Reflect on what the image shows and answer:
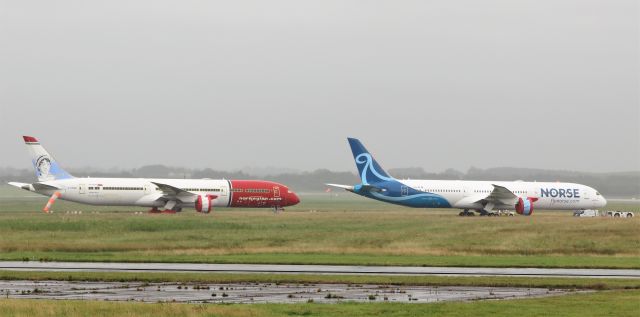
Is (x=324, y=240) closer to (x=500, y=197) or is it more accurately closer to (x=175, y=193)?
(x=175, y=193)

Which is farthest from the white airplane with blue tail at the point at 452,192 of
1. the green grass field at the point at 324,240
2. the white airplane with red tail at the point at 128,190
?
the white airplane with red tail at the point at 128,190

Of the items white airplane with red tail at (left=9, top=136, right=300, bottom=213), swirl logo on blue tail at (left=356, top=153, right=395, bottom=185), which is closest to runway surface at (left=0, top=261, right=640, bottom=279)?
white airplane with red tail at (left=9, top=136, right=300, bottom=213)

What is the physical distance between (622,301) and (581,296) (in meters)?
1.59

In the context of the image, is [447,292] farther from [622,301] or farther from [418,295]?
[622,301]

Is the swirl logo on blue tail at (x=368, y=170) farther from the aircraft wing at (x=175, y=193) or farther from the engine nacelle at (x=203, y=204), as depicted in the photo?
the aircraft wing at (x=175, y=193)

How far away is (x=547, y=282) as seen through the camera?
35.2 meters

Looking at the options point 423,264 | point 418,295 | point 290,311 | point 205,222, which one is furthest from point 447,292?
point 205,222

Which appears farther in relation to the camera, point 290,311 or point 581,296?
point 581,296

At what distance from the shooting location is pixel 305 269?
133ft

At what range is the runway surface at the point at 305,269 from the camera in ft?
128

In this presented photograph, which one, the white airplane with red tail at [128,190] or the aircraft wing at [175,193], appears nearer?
the white airplane with red tail at [128,190]

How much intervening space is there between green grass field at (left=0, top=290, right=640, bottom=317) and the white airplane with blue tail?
218 feet

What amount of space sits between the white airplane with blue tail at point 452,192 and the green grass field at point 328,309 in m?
66.5

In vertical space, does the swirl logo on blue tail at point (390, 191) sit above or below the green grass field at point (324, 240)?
above
